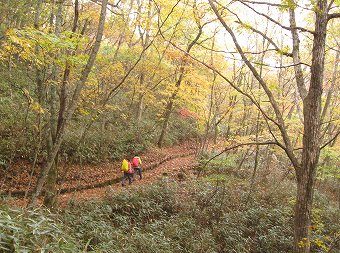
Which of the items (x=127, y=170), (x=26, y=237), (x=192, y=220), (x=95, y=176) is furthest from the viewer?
(x=95, y=176)

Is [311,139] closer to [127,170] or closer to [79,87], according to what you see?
[79,87]

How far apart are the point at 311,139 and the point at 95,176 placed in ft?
37.5

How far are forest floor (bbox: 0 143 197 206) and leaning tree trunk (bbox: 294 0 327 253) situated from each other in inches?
226

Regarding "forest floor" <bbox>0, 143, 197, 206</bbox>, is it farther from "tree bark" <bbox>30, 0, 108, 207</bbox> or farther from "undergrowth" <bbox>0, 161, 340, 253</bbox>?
"tree bark" <bbox>30, 0, 108, 207</bbox>

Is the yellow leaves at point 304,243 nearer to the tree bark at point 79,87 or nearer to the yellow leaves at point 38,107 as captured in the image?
the tree bark at point 79,87

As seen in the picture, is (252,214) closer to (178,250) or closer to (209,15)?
(178,250)

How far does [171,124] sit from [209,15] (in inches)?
456

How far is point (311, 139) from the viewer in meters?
3.87

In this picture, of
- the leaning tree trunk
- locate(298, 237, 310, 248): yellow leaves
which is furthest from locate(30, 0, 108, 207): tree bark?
locate(298, 237, 310, 248): yellow leaves

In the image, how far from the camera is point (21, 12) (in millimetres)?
12164

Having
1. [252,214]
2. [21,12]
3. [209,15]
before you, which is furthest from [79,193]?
[209,15]

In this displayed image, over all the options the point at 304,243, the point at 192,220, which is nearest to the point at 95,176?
the point at 192,220

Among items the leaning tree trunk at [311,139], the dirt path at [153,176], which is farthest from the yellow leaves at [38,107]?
the leaning tree trunk at [311,139]

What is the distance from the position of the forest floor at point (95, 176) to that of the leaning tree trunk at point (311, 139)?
5738 mm
